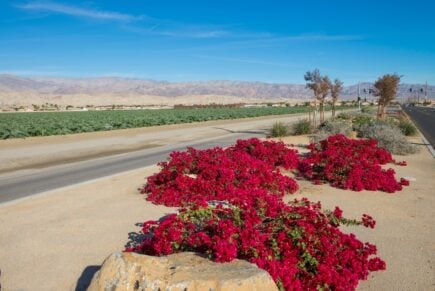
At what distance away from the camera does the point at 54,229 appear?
245 inches

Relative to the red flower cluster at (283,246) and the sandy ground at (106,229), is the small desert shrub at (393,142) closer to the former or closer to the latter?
the sandy ground at (106,229)

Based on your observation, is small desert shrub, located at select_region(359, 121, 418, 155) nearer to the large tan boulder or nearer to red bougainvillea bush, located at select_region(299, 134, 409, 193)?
red bougainvillea bush, located at select_region(299, 134, 409, 193)

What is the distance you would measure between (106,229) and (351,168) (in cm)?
610

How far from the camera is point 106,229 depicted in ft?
20.3

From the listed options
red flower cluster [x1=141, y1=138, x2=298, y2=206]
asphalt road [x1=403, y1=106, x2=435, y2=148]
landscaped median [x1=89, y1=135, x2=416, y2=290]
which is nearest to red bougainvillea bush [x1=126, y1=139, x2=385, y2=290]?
landscaped median [x1=89, y1=135, x2=416, y2=290]

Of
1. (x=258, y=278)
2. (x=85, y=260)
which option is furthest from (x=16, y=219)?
(x=258, y=278)

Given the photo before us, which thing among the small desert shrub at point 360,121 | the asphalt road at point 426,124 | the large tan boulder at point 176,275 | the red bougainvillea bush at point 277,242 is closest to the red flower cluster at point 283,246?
the red bougainvillea bush at point 277,242

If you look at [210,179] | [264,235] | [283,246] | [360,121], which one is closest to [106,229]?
[210,179]

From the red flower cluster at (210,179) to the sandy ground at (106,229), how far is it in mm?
370

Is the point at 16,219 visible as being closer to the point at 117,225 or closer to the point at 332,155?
the point at 117,225

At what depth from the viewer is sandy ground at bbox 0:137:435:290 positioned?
15.1 ft

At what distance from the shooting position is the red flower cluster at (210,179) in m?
7.91

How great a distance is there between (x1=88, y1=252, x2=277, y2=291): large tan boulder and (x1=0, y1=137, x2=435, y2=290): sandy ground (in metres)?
1.20

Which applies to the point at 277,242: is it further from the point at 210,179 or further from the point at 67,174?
the point at 67,174
